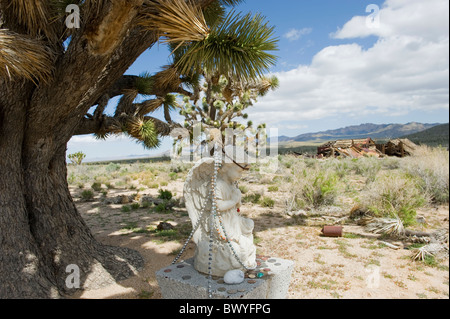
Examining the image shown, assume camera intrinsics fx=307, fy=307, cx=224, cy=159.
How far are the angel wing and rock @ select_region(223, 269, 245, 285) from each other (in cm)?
52

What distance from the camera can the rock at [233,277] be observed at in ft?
9.24

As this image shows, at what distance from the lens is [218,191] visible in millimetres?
3066

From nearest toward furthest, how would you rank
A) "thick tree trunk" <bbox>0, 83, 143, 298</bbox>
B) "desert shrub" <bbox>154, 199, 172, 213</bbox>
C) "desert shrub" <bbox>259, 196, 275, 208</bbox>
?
"thick tree trunk" <bbox>0, 83, 143, 298</bbox> < "desert shrub" <bbox>154, 199, 172, 213</bbox> < "desert shrub" <bbox>259, 196, 275, 208</bbox>

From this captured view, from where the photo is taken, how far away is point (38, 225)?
400 centimetres

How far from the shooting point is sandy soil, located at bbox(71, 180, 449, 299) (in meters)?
3.80

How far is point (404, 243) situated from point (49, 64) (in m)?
5.97

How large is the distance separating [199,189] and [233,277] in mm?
931

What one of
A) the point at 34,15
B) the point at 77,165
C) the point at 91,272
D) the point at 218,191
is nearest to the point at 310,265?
the point at 218,191

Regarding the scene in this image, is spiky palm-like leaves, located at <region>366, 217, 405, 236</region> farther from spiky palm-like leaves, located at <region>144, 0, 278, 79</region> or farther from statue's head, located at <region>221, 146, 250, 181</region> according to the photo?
spiky palm-like leaves, located at <region>144, 0, 278, 79</region>

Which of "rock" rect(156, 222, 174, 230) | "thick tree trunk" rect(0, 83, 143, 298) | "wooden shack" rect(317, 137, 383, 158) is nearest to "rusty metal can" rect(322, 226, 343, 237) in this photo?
"rock" rect(156, 222, 174, 230)

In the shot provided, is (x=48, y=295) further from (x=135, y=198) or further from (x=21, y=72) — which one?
(x=135, y=198)

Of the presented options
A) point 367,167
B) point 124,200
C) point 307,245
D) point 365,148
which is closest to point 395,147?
point 365,148
